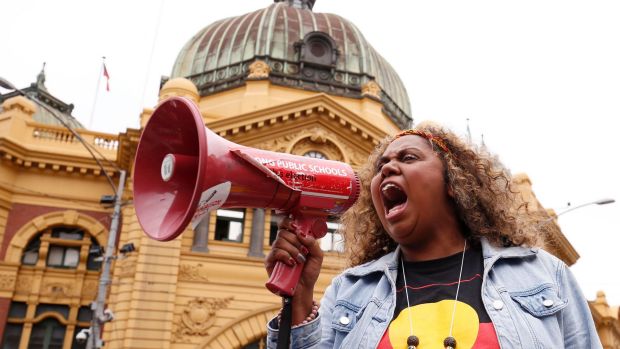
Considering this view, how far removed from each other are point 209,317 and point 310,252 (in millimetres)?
17745

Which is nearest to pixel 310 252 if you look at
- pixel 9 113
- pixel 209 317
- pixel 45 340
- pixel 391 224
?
pixel 391 224

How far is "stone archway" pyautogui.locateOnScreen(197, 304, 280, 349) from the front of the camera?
63.4 ft

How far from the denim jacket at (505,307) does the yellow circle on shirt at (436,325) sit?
0.20 feet

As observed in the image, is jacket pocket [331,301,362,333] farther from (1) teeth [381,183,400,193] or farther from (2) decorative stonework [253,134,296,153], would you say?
(2) decorative stonework [253,134,296,153]

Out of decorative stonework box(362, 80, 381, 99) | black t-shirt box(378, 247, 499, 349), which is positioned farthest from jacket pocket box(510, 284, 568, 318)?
decorative stonework box(362, 80, 381, 99)

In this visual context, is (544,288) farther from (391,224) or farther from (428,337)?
(391,224)

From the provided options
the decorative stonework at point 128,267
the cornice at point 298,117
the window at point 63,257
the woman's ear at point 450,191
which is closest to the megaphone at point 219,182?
the woman's ear at point 450,191

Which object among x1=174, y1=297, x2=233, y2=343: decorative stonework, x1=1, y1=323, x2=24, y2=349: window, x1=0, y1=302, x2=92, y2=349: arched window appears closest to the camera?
x1=174, y1=297, x2=233, y2=343: decorative stonework

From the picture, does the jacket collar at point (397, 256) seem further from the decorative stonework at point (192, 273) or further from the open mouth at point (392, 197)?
the decorative stonework at point (192, 273)

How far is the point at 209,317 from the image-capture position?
64.3ft

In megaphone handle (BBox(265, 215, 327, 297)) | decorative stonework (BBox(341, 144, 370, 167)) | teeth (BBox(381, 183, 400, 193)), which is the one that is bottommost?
megaphone handle (BBox(265, 215, 327, 297))

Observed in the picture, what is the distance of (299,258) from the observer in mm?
2684

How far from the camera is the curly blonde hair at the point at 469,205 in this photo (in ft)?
9.29

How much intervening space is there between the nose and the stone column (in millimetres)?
18467
